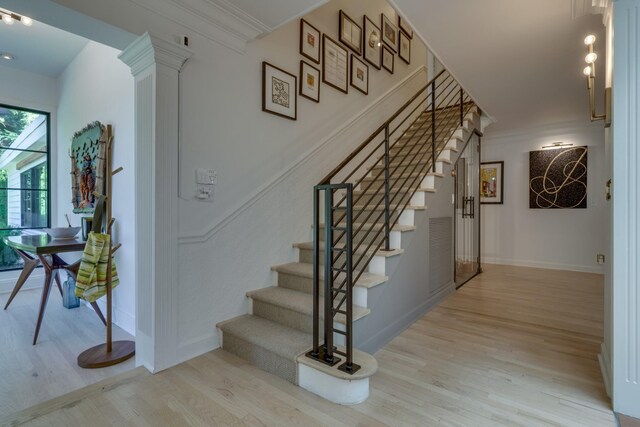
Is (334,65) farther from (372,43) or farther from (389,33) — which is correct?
(389,33)

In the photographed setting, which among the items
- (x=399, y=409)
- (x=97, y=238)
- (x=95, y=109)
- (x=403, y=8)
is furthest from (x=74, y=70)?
(x=399, y=409)

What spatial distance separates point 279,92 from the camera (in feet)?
9.02

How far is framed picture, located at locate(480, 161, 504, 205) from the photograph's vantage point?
5594 mm

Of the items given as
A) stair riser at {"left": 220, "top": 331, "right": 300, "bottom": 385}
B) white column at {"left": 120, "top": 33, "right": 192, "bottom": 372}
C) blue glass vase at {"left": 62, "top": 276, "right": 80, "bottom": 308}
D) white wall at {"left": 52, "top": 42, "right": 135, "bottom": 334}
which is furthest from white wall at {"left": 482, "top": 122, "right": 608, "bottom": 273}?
blue glass vase at {"left": 62, "top": 276, "right": 80, "bottom": 308}

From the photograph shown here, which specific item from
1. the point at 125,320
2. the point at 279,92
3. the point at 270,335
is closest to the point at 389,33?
the point at 279,92

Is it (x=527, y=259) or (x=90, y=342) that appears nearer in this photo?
(x=90, y=342)

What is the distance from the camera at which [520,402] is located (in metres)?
1.65

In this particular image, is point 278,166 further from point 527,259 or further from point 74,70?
point 527,259

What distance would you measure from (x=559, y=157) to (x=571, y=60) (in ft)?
8.74

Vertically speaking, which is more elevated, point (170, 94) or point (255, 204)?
point (170, 94)

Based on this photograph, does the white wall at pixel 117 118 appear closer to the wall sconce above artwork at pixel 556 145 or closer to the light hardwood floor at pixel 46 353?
the light hardwood floor at pixel 46 353

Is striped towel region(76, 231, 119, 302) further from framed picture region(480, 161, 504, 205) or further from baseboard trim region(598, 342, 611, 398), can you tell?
framed picture region(480, 161, 504, 205)

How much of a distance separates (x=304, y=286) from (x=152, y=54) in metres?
1.90

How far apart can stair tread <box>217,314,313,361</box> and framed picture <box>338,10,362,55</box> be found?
3.06m
